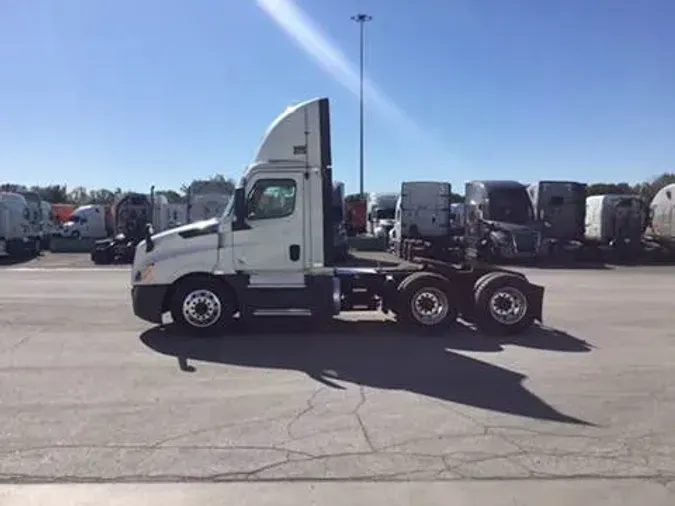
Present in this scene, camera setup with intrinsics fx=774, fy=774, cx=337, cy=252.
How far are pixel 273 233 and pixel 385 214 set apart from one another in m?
29.7

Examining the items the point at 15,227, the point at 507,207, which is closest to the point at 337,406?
the point at 507,207

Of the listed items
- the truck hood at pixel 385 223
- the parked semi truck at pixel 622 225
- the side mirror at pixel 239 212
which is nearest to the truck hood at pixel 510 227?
the parked semi truck at pixel 622 225

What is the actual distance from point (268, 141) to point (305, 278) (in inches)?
84.7

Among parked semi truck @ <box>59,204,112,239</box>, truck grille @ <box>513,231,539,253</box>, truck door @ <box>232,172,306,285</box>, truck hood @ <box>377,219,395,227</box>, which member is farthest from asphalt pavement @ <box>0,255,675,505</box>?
parked semi truck @ <box>59,204,112,239</box>

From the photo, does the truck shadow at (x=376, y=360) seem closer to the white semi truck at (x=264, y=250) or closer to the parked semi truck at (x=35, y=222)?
the white semi truck at (x=264, y=250)

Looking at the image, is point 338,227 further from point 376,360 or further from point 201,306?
point 376,360

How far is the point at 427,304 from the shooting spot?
39.9 feet

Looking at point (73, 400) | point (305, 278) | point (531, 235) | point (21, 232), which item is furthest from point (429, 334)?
point (21, 232)

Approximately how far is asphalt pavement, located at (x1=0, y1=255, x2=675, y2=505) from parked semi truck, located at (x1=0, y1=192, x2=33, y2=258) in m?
21.8

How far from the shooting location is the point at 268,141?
11.7 metres

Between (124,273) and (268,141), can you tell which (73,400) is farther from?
(124,273)

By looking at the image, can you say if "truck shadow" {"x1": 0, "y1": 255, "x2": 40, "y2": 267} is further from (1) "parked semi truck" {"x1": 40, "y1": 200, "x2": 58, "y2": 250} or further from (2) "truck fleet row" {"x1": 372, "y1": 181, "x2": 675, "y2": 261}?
(2) "truck fleet row" {"x1": 372, "y1": 181, "x2": 675, "y2": 261}

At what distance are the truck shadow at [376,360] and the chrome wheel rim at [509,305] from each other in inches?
16.4

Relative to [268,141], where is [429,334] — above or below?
below
